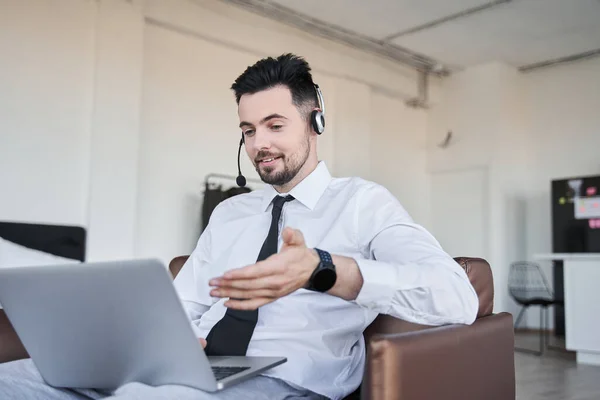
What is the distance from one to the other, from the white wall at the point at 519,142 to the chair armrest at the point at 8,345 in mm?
6115

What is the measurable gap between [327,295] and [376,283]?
29cm

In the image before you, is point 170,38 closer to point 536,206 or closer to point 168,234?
point 168,234

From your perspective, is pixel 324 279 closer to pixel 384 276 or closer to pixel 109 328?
pixel 384 276

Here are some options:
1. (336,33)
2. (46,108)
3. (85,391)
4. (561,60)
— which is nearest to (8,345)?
(85,391)

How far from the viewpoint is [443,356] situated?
116 centimetres

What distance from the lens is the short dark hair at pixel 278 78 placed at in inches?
62.6

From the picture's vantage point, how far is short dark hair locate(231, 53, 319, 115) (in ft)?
5.22

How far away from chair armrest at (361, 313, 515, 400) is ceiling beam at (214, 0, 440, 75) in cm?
478

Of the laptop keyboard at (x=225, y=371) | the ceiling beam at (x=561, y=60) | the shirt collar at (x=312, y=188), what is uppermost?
the ceiling beam at (x=561, y=60)

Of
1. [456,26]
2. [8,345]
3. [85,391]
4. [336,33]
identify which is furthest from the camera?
[336,33]

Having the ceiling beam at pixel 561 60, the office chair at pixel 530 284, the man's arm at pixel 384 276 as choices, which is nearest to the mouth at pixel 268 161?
the man's arm at pixel 384 276

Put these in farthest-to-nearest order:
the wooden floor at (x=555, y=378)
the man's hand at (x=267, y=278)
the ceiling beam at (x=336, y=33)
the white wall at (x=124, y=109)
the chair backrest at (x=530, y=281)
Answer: the chair backrest at (x=530, y=281), the ceiling beam at (x=336, y=33), the white wall at (x=124, y=109), the wooden floor at (x=555, y=378), the man's hand at (x=267, y=278)

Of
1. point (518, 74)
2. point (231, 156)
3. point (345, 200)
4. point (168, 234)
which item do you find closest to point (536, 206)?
point (518, 74)

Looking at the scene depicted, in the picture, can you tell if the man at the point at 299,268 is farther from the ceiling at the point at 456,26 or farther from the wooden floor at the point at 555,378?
the ceiling at the point at 456,26
